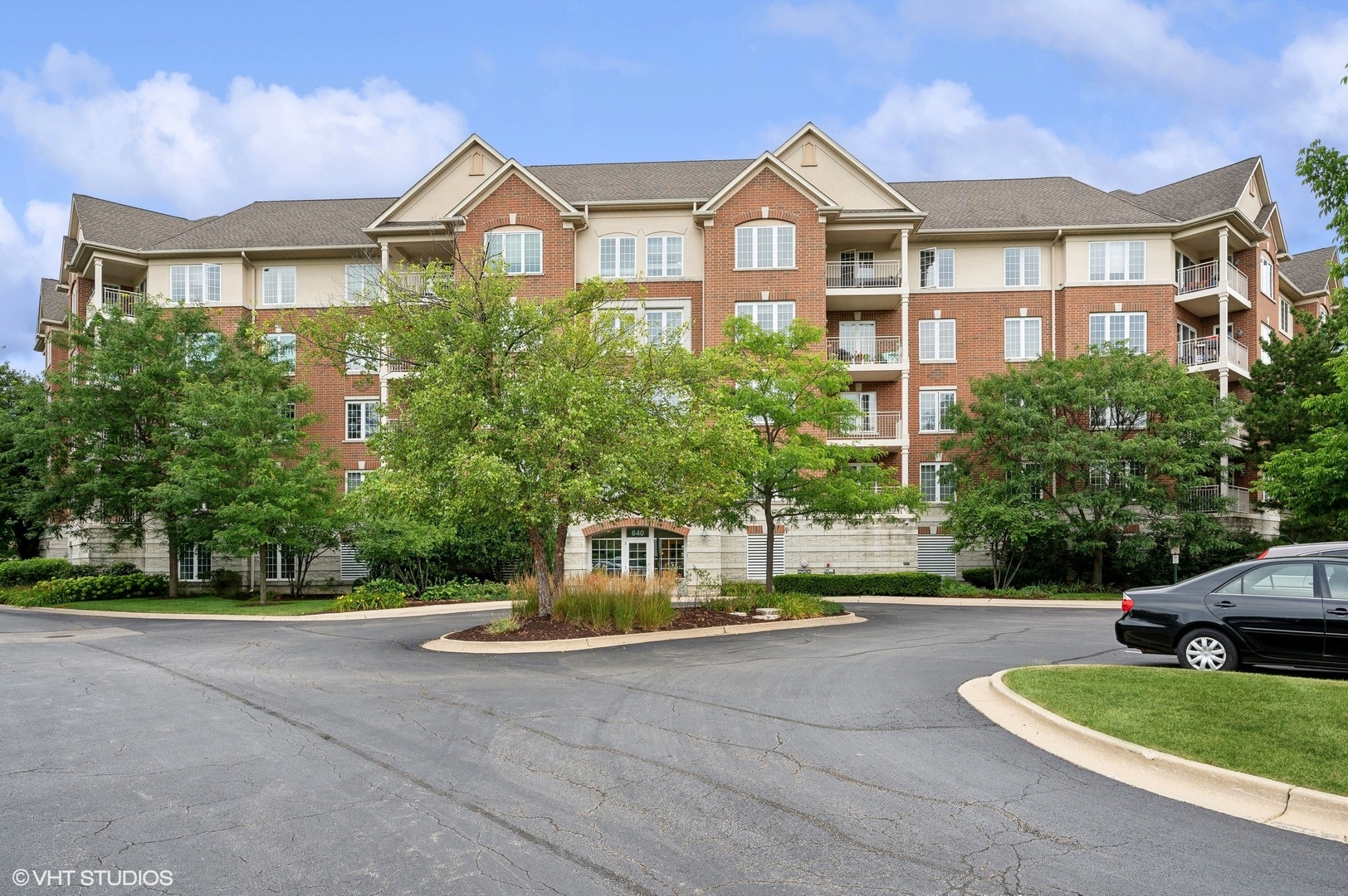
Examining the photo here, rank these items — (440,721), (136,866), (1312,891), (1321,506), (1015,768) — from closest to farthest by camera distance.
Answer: (1312,891), (136,866), (1015,768), (440,721), (1321,506)

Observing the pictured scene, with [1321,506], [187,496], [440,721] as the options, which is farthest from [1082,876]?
[187,496]

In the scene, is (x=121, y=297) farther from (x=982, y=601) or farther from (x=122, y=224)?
(x=982, y=601)

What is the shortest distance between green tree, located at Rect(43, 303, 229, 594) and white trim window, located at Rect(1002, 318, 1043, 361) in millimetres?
29863

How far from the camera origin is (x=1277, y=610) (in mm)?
11203

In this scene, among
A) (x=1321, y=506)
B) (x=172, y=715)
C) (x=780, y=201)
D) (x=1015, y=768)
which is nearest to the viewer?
(x=1015, y=768)

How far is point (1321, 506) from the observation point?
16.8 meters

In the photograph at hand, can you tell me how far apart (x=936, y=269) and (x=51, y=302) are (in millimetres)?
47303

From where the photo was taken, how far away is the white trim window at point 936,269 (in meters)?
37.1

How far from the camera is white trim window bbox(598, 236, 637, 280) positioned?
35.9 m

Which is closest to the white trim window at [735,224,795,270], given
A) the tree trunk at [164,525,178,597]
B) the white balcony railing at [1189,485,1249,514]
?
the white balcony railing at [1189,485,1249,514]

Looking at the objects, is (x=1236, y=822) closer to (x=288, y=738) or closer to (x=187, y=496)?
(x=288, y=738)

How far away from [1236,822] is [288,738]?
8.28 m

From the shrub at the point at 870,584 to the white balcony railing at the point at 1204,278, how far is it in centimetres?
1625

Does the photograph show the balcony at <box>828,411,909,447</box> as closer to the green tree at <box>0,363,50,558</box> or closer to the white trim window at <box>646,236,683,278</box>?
the white trim window at <box>646,236,683,278</box>
